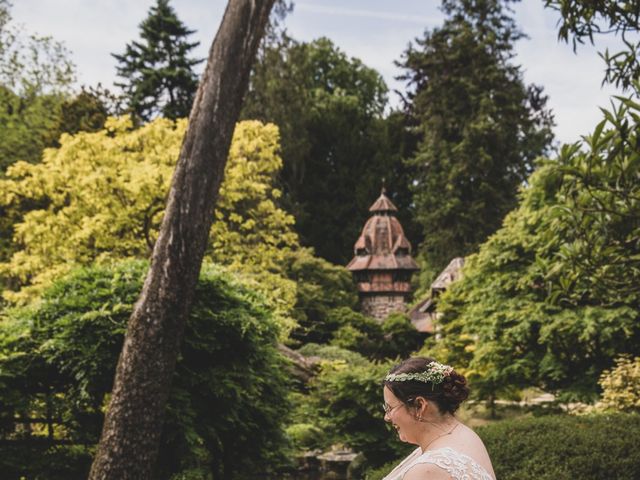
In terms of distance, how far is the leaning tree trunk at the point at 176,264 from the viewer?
5.49 m

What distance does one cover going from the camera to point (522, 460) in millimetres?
6516

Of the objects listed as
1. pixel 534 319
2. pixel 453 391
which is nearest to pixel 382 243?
pixel 534 319

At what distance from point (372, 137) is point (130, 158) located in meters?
28.9

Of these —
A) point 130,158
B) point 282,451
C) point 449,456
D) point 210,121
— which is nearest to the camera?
point 449,456

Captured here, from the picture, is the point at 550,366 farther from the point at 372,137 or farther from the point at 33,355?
the point at 372,137

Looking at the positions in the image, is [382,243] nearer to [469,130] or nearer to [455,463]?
[469,130]

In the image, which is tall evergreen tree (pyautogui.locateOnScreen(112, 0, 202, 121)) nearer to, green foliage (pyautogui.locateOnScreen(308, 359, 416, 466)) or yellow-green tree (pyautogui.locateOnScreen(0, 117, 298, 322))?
yellow-green tree (pyautogui.locateOnScreen(0, 117, 298, 322))

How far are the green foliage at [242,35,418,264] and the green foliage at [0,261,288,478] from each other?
27.3 metres

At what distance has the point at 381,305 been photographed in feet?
113

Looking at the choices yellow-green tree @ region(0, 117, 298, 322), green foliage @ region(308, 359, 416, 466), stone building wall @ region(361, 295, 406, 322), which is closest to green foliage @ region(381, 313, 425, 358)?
stone building wall @ region(361, 295, 406, 322)

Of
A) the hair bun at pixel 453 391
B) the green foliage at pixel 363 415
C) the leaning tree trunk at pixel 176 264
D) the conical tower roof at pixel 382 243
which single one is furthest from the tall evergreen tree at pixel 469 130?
the hair bun at pixel 453 391

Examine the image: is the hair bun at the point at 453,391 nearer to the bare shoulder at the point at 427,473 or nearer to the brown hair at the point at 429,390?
the brown hair at the point at 429,390

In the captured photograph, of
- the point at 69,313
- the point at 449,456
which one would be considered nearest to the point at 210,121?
the point at 69,313

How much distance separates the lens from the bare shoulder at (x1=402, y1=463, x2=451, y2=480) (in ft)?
7.50
